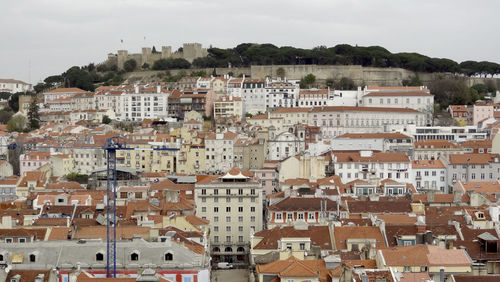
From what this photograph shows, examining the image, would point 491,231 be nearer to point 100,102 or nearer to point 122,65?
point 100,102

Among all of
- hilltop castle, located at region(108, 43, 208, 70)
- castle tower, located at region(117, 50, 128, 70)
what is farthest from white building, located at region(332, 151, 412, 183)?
castle tower, located at region(117, 50, 128, 70)

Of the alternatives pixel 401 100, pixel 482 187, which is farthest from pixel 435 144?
pixel 401 100

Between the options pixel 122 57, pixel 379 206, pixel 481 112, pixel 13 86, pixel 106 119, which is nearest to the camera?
pixel 379 206

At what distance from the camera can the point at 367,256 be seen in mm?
32406

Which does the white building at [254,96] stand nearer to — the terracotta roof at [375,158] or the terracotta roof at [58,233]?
the terracotta roof at [375,158]

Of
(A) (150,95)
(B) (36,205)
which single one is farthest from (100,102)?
(B) (36,205)

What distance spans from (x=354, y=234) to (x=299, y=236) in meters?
2.17

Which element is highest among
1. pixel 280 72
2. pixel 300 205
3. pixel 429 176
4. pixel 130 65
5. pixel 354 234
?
pixel 130 65

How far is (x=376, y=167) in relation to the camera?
62.7 m

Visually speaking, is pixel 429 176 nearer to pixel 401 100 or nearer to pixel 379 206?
pixel 379 206

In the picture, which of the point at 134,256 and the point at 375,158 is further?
the point at 375,158

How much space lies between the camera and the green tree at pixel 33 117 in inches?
3787

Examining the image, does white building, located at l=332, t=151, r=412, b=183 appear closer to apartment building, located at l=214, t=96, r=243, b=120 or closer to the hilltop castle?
apartment building, located at l=214, t=96, r=243, b=120

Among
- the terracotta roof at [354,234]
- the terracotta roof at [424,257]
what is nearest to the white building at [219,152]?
the terracotta roof at [354,234]
